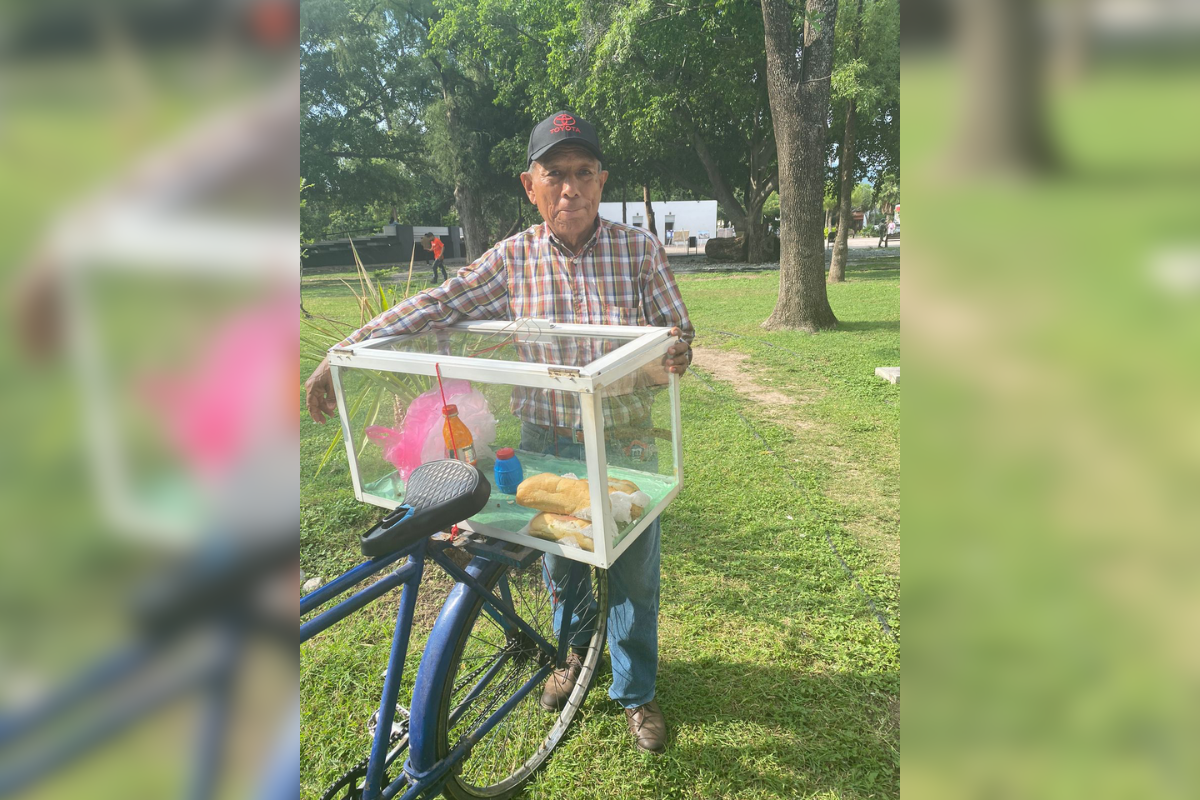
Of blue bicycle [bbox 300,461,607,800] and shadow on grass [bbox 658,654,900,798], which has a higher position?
blue bicycle [bbox 300,461,607,800]

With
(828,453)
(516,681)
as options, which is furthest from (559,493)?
(828,453)

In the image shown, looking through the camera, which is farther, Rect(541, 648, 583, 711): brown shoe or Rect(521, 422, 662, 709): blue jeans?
Rect(541, 648, 583, 711): brown shoe

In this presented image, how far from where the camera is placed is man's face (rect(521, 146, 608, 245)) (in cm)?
230

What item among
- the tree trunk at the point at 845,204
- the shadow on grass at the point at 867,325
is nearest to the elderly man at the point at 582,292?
the shadow on grass at the point at 867,325

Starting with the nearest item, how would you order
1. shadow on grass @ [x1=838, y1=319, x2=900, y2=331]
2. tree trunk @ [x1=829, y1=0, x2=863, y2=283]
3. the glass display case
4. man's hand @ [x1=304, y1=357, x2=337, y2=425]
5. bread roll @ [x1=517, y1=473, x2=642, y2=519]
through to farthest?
the glass display case, bread roll @ [x1=517, y1=473, x2=642, y2=519], man's hand @ [x1=304, y1=357, x2=337, y2=425], shadow on grass @ [x1=838, y1=319, x2=900, y2=331], tree trunk @ [x1=829, y1=0, x2=863, y2=283]

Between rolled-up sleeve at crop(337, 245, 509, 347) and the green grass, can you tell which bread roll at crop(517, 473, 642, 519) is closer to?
rolled-up sleeve at crop(337, 245, 509, 347)

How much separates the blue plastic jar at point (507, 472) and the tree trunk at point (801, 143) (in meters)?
8.39

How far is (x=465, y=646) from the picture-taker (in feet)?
6.80
